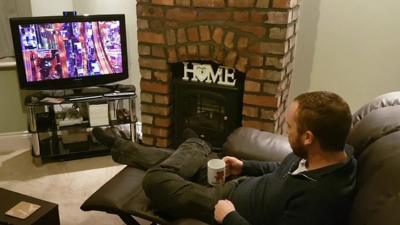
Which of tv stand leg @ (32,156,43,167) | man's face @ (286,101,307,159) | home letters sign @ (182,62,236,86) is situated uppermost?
man's face @ (286,101,307,159)

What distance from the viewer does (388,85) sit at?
281cm

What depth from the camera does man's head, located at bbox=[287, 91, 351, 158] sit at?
1.30m

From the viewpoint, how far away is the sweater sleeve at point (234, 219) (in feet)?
4.78

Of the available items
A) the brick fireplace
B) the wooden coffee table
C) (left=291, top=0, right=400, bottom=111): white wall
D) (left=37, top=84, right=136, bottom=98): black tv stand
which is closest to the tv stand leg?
(left=37, top=84, right=136, bottom=98): black tv stand

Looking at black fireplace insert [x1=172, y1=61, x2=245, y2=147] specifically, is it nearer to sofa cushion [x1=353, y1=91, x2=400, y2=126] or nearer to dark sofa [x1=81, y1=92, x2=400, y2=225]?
dark sofa [x1=81, y1=92, x2=400, y2=225]

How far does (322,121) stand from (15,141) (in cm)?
285

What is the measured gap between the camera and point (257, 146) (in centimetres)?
201

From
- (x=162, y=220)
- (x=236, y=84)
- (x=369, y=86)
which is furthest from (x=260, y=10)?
(x=162, y=220)

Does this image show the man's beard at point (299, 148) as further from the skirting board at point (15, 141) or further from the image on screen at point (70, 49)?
the skirting board at point (15, 141)

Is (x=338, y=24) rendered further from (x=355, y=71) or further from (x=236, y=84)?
(x=236, y=84)

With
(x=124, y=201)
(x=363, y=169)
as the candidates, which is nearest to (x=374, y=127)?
(x=363, y=169)

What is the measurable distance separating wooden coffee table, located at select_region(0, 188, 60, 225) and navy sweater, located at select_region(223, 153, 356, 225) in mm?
858

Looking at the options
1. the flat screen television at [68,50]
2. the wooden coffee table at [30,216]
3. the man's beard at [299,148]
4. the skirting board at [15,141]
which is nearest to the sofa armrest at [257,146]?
the man's beard at [299,148]

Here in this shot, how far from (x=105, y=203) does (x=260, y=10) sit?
163cm
